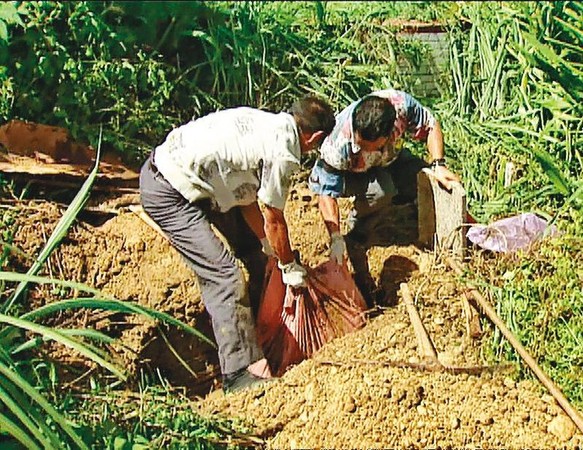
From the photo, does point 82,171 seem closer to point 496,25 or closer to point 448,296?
point 448,296

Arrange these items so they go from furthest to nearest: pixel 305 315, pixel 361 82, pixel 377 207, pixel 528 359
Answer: pixel 361 82
pixel 377 207
pixel 305 315
pixel 528 359


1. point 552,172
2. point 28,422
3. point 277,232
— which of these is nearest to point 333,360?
point 277,232

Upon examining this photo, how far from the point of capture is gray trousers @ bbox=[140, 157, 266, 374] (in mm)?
4227

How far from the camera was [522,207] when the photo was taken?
187 inches

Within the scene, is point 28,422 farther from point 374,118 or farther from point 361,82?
point 361,82

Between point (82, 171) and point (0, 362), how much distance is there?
231 centimetres

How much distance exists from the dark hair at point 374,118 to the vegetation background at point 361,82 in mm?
777

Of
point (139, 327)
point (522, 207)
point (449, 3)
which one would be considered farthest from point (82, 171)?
point (449, 3)

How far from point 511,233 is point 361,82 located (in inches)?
60.7

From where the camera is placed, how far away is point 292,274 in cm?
436

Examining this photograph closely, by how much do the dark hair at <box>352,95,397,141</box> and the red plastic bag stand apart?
26.5 inches

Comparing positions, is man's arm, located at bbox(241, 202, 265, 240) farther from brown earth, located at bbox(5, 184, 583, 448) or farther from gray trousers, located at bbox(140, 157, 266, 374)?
brown earth, located at bbox(5, 184, 583, 448)

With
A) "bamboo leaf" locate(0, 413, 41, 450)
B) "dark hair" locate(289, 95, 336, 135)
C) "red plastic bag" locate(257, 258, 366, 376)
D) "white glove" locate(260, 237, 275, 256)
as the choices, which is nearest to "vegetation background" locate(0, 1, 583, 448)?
"red plastic bag" locate(257, 258, 366, 376)

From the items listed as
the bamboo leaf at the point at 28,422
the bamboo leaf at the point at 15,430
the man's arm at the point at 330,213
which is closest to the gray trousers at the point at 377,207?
the man's arm at the point at 330,213
